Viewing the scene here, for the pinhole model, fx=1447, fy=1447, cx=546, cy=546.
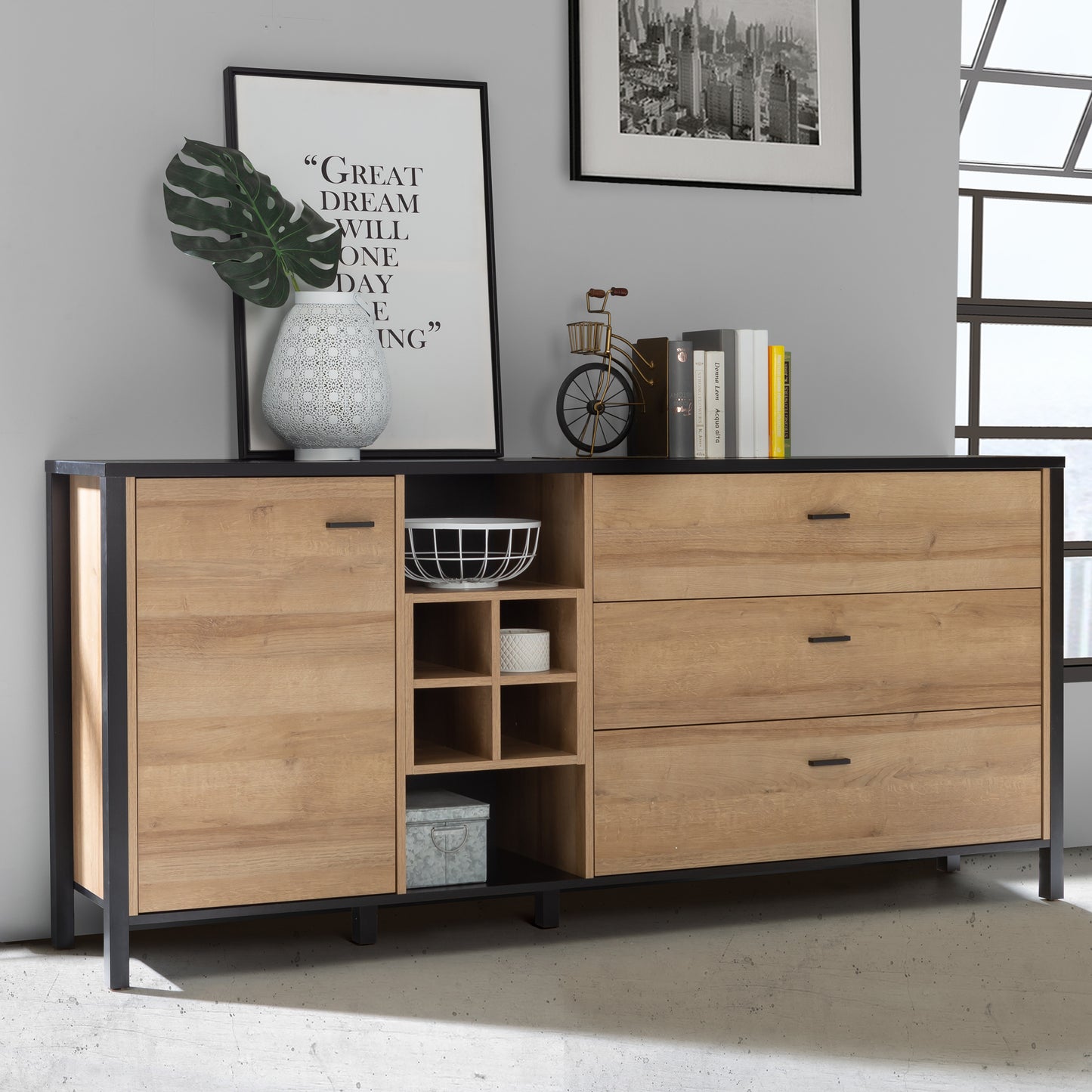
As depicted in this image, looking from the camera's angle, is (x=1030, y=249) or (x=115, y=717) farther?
(x=1030, y=249)

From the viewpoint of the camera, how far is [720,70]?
10.5ft

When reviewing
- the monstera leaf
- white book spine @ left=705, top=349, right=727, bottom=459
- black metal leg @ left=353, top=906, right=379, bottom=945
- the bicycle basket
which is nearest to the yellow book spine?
white book spine @ left=705, top=349, right=727, bottom=459

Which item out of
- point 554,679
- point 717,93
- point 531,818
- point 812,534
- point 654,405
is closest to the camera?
point 554,679

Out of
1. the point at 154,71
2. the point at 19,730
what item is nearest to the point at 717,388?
the point at 154,71

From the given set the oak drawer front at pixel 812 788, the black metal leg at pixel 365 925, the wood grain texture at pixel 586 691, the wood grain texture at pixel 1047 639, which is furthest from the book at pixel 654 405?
the black metal leg at pixel 365 925

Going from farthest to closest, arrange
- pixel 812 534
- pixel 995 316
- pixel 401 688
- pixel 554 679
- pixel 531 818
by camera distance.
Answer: pixel 995 316 → pixel 531 818 → pixel 812 534 → pixel 554 679 → pixel 401 688

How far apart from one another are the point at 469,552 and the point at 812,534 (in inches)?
26.1

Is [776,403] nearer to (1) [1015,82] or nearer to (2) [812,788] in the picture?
(2) [812,788]

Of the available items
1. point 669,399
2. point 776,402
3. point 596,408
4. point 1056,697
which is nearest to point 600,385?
point 596,408

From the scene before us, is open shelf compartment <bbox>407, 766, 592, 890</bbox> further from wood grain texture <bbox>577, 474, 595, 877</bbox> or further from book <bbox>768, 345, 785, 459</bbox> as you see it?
book <bbox>768, 345, 785, 459</bbox>

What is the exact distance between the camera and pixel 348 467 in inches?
99.0

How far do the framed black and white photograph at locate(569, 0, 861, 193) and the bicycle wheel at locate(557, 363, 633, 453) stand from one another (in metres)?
0.44

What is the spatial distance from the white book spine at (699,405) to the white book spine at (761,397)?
0.12m

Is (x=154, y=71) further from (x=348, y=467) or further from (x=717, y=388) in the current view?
(x=717, y=388)
